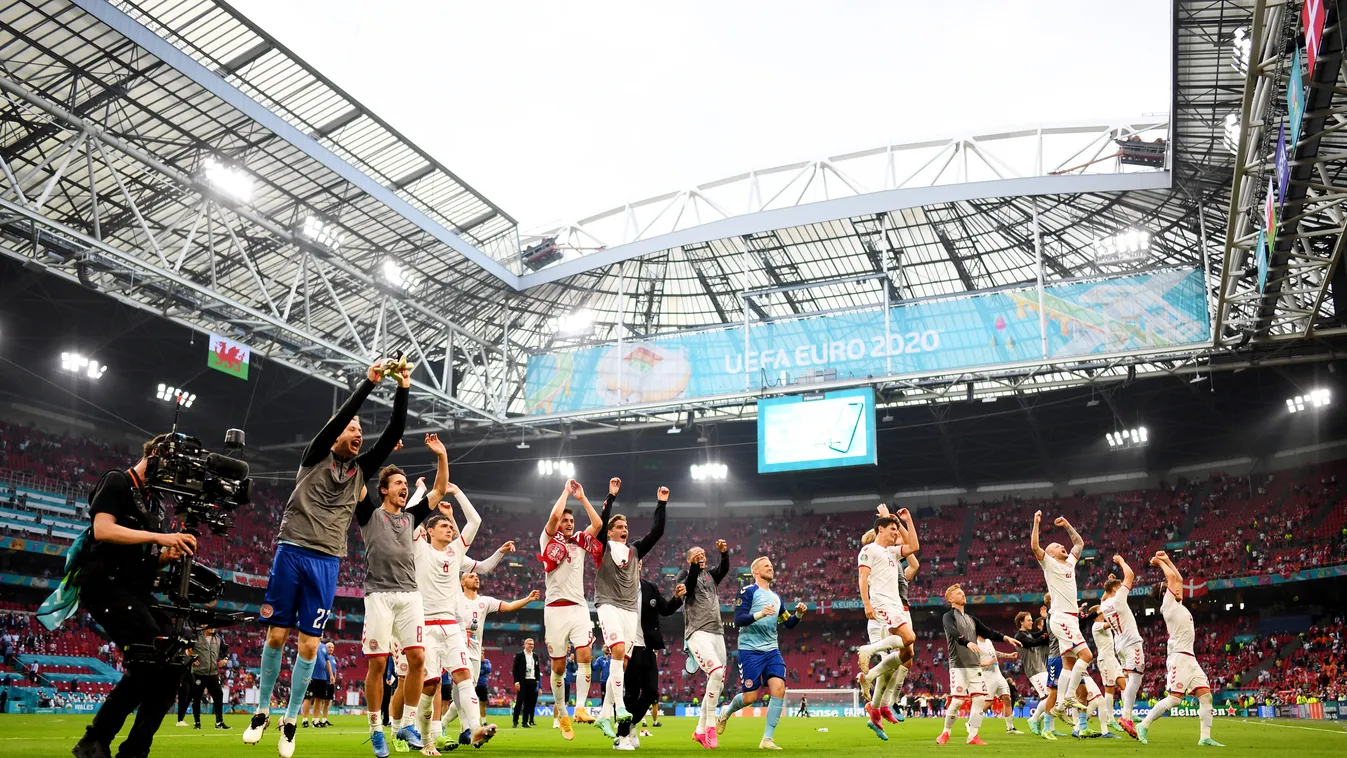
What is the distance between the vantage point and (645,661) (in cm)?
1275

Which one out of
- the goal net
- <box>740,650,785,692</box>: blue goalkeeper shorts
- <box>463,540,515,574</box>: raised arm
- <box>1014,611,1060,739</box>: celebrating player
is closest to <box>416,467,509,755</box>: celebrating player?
<box>463,540,515,574</box>: raised arm

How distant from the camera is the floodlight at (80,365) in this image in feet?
123

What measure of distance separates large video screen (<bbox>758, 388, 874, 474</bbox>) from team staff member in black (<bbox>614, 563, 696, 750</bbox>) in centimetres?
2033

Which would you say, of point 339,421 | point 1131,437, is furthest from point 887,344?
point 339,421

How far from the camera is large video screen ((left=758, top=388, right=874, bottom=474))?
3412 centimetres

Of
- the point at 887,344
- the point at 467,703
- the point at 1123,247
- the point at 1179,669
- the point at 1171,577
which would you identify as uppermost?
the point at 1123,247

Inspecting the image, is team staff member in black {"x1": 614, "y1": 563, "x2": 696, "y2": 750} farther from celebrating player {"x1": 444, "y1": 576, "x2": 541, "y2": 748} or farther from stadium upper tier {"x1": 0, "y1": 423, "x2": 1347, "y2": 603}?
stadium upper tier {"x1": 0, "y1": 423, "x2": 1347, "y2": 603}

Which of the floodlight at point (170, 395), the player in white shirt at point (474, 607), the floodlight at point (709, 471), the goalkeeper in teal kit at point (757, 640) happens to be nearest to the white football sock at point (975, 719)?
the goalkeeper in teal kit at point (757, 640)

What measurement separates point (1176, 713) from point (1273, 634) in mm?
9216

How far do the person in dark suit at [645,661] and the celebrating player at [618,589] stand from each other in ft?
0.74

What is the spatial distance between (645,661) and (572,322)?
3109cm

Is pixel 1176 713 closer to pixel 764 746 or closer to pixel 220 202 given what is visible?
pixel 764 746

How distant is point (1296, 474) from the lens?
45.2m

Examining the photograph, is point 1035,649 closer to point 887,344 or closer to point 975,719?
point 975,719
